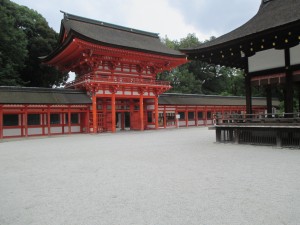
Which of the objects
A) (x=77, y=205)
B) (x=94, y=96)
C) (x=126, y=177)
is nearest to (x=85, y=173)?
(x=126, y=177)

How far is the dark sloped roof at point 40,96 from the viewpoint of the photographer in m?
19.7

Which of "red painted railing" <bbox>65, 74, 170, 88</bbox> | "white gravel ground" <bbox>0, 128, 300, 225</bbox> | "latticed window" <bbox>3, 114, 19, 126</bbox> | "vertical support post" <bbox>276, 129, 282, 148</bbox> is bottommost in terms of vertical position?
"white gravel ground" <bbox>0, 128, 300, 225</bbox>

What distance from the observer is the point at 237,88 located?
166 feet

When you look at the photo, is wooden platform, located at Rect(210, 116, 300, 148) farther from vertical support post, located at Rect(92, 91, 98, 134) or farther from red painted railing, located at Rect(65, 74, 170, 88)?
red painted railing, located at Rect(65, 74, 170, 88)

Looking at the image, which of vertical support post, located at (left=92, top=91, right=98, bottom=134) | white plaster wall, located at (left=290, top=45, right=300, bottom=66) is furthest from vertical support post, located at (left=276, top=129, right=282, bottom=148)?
vertical support post, located at (left=92, top=91, right=98, bottom=134)

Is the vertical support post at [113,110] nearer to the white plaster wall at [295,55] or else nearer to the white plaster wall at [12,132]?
the white plaster wall at [12,132]

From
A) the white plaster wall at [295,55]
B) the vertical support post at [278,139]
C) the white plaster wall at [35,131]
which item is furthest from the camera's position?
the white plaster wall at [35,131]

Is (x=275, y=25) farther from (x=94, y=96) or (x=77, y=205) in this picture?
(x=94, y=96)

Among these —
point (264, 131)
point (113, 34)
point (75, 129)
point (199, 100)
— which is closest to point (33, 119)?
point (75, 129)

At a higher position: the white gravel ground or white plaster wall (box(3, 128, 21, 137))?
white plaster wall (box(3, 128, 21, 137))

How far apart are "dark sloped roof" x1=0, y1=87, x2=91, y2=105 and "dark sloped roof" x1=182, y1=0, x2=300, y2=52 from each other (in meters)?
11.8

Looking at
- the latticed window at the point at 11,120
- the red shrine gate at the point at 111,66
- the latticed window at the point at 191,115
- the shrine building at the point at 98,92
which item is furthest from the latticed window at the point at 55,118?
the latticed window at the point at 191,115

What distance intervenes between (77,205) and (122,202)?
2.72 feet

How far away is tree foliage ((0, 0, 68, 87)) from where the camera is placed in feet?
90.9
